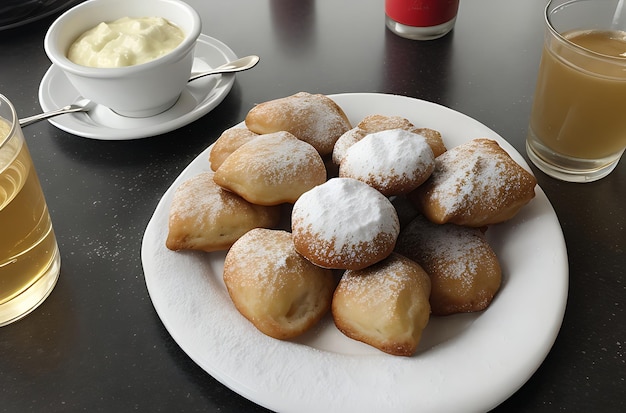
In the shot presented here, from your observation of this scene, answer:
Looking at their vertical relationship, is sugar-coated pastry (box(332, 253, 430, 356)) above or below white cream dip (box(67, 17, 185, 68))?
below

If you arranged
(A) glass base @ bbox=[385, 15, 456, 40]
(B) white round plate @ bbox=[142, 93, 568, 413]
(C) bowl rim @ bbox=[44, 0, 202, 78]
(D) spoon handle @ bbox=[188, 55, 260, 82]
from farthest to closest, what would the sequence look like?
1. (A) glass base @ bbox=[385, 15, 456, 40]
2. (D) spoon handle @ bbox=[188, 55, 260, 82]
3. (C) bowl rim @ bbox=[44, 0, 202, 78]
4. (B) white round plate @ bbox=[142, 93, 568, 413]

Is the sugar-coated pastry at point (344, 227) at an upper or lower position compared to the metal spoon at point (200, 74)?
upper

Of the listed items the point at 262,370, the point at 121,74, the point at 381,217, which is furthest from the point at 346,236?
the point at 121,74

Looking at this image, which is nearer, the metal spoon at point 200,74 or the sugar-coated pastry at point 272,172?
the sugar-coated pastry at point 272,172

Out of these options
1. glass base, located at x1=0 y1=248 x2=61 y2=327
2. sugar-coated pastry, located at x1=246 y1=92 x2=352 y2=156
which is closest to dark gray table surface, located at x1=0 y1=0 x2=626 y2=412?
glass base, located at x1=0 y1=248 x2=61 y2=327

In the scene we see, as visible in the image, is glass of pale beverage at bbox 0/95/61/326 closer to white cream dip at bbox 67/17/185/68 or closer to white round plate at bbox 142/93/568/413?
white round plate at bbox 142/93/568/413

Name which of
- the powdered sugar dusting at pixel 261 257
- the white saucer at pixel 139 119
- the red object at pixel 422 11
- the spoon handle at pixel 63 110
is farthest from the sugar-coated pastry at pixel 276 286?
the red object at pixel 422 11

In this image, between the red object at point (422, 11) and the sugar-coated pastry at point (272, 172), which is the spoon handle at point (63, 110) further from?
the red object at point (422, 11)
